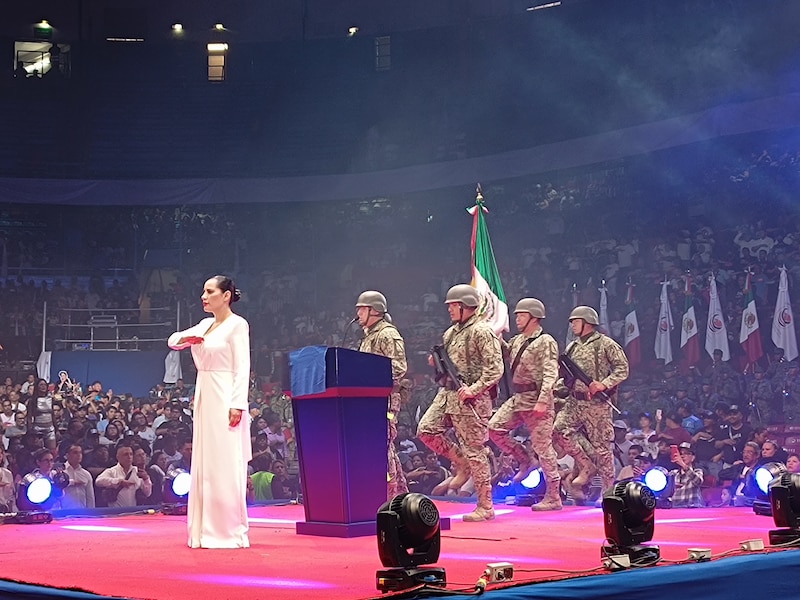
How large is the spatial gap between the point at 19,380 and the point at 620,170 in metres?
13.5

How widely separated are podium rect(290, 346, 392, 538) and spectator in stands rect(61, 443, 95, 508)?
4734mm

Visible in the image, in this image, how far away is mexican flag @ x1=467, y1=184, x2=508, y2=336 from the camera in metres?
11.7

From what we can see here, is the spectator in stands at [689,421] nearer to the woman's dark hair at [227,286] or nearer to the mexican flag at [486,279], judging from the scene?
the mexican flag at [486,279]

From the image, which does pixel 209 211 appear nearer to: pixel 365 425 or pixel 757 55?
pixel 757 55

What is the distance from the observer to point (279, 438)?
15.1 metres

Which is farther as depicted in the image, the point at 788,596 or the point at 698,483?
the point at 698,483

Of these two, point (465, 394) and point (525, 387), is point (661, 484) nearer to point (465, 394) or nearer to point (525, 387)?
point (525, 387)

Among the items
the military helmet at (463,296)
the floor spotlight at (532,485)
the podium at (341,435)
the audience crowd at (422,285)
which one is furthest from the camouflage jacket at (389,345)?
the audience crowd at (422,285)

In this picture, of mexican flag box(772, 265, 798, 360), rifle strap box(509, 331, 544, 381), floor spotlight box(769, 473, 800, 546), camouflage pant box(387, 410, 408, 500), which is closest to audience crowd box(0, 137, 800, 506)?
mexican flag box(772, 265, 798, 360)

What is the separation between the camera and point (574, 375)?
32.7 ft

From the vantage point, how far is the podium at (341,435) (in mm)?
6738

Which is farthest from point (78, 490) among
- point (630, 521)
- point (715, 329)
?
point (715, 329)

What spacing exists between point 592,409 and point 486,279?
8.68 ft

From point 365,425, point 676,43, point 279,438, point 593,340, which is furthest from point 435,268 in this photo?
point 365,425
